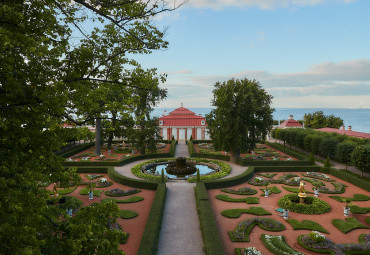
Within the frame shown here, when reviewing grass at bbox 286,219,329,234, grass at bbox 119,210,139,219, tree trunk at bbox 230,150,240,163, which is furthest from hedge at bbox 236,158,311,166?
grass at bbox 119,210,139,219

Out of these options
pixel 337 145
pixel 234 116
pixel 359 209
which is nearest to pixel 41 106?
pixel 359 209

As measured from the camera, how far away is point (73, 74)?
7164 millimetres

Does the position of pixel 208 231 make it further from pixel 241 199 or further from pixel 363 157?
pixel 363 157

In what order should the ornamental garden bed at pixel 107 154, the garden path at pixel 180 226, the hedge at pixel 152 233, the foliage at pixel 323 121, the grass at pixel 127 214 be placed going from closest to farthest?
the hedge at pixel 152 233, the garden path at pixel 180 226, the grass at pixel 127 214, the ornamental garden bed at pixel 107 154, the foliage at pixel 323 121

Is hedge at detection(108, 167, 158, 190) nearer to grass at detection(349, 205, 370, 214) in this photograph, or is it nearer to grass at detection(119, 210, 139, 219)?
grass at detection(119, 210, 139, 219)

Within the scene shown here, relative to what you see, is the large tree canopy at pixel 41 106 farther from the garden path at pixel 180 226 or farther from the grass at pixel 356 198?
the grass at pixel 356 198

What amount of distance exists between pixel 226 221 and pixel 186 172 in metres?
13.8

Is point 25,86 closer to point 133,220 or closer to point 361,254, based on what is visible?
point 133,220

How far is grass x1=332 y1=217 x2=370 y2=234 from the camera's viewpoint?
13.9 metres

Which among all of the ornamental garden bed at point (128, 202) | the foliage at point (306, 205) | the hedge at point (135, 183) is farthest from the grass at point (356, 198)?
the hedge at point (135, 183)

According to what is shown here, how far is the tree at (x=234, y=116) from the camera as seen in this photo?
1166 inches

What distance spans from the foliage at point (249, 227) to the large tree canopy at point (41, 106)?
880 centimetres

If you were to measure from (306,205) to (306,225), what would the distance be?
2.90m

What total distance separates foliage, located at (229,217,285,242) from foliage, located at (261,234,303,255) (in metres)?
0.97
